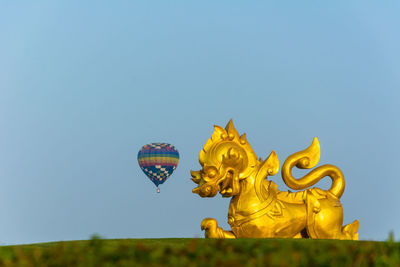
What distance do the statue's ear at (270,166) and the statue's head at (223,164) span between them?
164 millimetres

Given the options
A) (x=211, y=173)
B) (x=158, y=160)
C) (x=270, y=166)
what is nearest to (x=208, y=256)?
(x=211, y=173)

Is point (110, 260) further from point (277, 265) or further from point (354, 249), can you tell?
point (354, 249)

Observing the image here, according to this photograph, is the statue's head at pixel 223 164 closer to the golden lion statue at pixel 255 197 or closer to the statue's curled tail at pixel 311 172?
the golden lion statue at pixel 255 197

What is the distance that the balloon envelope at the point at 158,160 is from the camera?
26.1 m

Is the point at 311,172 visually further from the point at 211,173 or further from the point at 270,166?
the point at 211,173

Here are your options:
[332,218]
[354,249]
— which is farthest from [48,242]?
[354,249]

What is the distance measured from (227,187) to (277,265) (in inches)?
277

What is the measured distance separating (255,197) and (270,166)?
0.69 metres

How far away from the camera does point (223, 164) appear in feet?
32.9

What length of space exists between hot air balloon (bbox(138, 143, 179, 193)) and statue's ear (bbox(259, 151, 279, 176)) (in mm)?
15929

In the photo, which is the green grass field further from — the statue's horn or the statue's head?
the statue's horn

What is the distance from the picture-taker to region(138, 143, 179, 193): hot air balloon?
26.1 m

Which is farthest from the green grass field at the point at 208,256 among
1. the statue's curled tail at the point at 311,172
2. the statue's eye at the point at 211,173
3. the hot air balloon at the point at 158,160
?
the hot air balloon at the point at 158,160

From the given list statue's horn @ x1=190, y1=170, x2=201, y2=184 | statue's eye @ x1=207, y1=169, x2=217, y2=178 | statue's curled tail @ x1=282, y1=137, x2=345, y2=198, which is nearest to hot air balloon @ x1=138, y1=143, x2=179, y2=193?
statue's curled tail @ x1=282, y1=137, x2=345, y2=198
